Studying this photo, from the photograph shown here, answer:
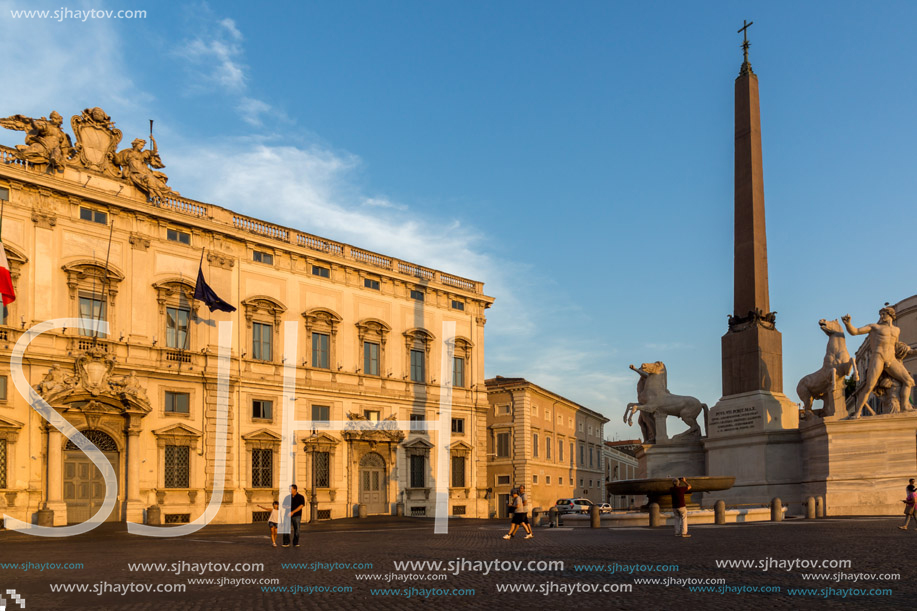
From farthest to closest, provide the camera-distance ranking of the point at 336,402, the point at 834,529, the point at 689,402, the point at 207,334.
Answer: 1. the point at 336,402
2. the point at 207,334
3. the point at 689,402
4. the point at 834,529

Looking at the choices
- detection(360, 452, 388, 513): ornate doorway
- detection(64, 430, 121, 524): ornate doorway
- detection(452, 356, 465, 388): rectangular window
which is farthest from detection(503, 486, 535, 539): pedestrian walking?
detection(452, 356, 465, 388): rectangular window

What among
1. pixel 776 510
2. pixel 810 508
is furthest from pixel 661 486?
pixel 810 508

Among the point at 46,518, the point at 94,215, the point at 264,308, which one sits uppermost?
the point at 94,215

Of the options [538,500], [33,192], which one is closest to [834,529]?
[33,192]

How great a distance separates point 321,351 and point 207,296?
8368 mm

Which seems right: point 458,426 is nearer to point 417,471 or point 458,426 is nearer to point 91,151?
point 417,471

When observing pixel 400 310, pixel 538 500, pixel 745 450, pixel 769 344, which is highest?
pixel 400 310

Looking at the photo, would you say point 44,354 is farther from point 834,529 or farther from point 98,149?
point 834,529

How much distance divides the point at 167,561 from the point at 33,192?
2226cm

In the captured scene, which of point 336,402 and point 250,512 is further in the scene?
point 336,402

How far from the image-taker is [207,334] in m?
38.5

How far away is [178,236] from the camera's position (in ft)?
125

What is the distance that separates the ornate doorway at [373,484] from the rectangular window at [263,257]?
34.4ft

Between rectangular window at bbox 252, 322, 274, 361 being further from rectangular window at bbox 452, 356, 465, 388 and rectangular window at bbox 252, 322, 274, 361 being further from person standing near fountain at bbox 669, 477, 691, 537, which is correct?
person standing near fountain at bbox 669, 477, 691, 537
